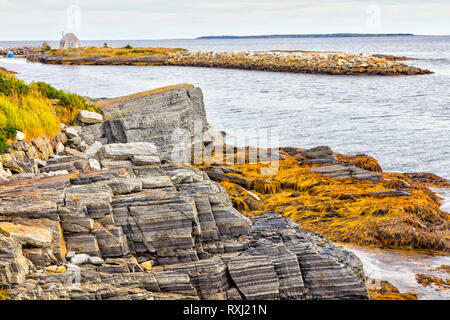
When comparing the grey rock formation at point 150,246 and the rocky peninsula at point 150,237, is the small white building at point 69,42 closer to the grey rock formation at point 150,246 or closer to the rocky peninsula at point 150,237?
the rocky peninsula at point 150,237

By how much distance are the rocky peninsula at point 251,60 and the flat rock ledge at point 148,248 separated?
5560 centimetres

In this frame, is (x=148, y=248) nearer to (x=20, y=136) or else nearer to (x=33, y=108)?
(x=20, y=136)

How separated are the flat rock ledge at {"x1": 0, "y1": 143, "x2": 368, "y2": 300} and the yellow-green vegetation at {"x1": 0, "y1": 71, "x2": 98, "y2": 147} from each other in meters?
3.38

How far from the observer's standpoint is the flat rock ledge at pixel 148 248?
5.76 meters

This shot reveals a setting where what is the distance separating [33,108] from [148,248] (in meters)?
7.31

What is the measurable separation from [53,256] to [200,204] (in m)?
2.33

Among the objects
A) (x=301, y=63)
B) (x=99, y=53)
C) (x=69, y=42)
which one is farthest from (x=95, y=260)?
(x=69, y=42)

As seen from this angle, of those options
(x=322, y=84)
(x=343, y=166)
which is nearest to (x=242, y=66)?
(x=322, y=84)

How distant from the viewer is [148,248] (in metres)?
6.70

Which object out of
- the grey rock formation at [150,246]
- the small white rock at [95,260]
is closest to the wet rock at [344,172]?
the grey rock formation at [150,246]

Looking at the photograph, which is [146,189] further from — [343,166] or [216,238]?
[343,166]

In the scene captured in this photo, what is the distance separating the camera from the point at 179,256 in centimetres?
672

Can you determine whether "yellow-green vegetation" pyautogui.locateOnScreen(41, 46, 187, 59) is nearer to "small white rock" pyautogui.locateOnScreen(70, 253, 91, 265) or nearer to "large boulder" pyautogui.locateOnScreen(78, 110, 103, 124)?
"large boulder" pyautogui.locateOnScreen(78, 110, 103, 124)

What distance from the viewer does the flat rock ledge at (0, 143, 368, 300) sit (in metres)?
5.76
